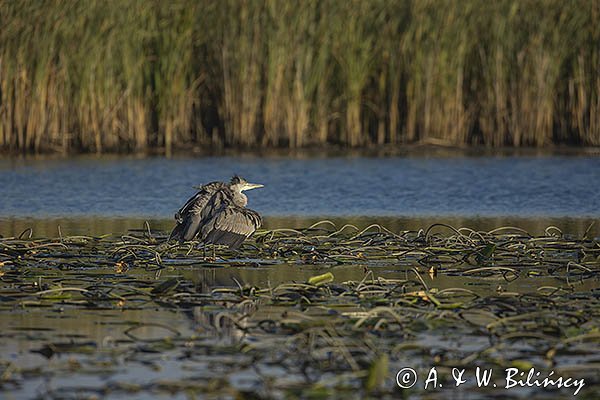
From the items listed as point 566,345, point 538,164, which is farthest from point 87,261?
point 538,164

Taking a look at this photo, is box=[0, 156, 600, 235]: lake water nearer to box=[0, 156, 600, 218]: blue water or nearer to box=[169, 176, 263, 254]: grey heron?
box=[0, 156, 600, 218]: blue water

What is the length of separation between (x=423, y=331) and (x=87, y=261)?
3.12m

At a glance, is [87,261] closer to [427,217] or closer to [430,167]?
[427,217]

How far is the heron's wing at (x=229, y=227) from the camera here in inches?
335

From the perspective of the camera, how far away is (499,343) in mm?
5875

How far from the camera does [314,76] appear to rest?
17000 mm

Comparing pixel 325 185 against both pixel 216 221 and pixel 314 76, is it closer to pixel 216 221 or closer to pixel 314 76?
pixel 314 76

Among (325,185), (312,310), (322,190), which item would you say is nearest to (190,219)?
(312,310)

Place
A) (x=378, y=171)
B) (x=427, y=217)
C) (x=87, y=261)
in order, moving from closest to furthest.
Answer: (x=87, y=261), (x=427, y=217), (x=378, y=171)

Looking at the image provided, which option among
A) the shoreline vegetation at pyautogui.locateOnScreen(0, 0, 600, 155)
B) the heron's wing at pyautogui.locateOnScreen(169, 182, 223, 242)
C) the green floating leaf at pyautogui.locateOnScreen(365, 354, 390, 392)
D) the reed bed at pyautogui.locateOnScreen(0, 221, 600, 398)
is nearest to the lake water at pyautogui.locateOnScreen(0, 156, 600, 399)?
the reed bed at pyautogui.locateOnScreen(0, 221, 600, 398)

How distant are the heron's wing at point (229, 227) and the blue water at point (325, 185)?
3.54m
